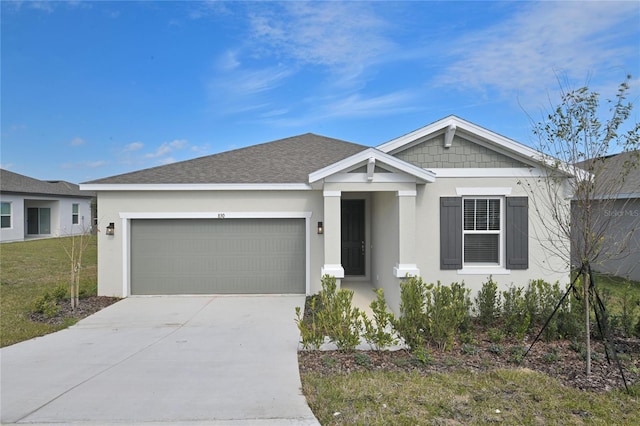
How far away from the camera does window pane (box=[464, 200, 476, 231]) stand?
319 inches

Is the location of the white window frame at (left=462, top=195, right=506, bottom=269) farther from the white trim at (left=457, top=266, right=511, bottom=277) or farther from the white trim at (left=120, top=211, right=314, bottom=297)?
the white trim at (left=120, top=211, right=314, bottom=297)

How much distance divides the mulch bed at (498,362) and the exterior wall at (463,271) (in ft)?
7.06

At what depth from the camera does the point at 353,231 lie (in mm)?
11594

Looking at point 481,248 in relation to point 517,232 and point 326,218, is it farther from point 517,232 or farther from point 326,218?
point 326,218

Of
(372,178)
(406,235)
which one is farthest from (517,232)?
(372,178)

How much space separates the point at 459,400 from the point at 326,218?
14.8 ft

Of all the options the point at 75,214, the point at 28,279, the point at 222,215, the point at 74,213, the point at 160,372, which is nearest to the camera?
the point at 160,372

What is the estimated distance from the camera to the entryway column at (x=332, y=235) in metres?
7.86

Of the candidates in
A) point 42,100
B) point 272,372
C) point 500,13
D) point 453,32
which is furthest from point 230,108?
point 272,372

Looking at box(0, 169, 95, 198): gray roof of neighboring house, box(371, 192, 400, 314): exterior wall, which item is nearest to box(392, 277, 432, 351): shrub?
box(371, 192, 400, 314): exterior wall

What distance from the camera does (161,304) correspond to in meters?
9.16

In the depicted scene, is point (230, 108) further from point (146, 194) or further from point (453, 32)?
point (453, 32)

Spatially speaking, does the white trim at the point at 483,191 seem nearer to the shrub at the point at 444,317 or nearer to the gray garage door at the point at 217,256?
the shrub at the point at 444,317

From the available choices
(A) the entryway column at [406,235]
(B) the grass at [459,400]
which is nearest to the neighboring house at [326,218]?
(A) the entryway column at [406,235]
